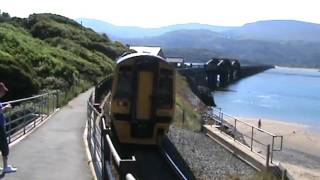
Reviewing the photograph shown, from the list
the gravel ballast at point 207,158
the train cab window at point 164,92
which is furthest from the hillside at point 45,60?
the train cab window at point 164,92

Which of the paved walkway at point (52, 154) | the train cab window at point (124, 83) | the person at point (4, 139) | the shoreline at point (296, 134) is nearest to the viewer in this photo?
the person at point (4, 139)

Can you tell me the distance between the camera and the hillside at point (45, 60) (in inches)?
1213

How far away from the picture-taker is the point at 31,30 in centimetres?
7388

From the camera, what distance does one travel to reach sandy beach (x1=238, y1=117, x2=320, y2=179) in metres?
33.8

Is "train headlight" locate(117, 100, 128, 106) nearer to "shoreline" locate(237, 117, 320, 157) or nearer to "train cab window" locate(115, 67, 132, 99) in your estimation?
"train cab window" locate(115, 67, 132, 99)

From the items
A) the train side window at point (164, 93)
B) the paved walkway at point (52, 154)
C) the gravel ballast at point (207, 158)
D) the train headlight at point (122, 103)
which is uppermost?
the train side window at point (164, 93)

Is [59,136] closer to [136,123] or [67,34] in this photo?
[136,123]

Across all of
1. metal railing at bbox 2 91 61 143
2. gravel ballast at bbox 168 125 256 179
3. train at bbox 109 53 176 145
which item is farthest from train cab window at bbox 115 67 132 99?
gravel ballast at bbox 168 125 256 179

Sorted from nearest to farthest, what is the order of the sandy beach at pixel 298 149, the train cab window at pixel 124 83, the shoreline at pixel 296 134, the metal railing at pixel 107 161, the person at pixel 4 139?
the metal railing at pixel 107 161 → the person at pixel 4 139 → the train cab window at pixel 124 83 → the sandy beach at pixel 298 149 → the shoreline at pixel 296 134

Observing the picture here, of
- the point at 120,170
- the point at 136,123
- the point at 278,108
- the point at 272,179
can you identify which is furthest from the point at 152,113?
the point at 278,108

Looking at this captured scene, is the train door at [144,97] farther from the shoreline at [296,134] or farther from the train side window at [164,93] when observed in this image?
the shoreline at [296,134]

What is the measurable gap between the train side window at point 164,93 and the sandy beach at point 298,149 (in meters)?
13.9

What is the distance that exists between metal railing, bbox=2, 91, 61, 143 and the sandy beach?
13441mm

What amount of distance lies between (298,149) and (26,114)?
97.9 ft
